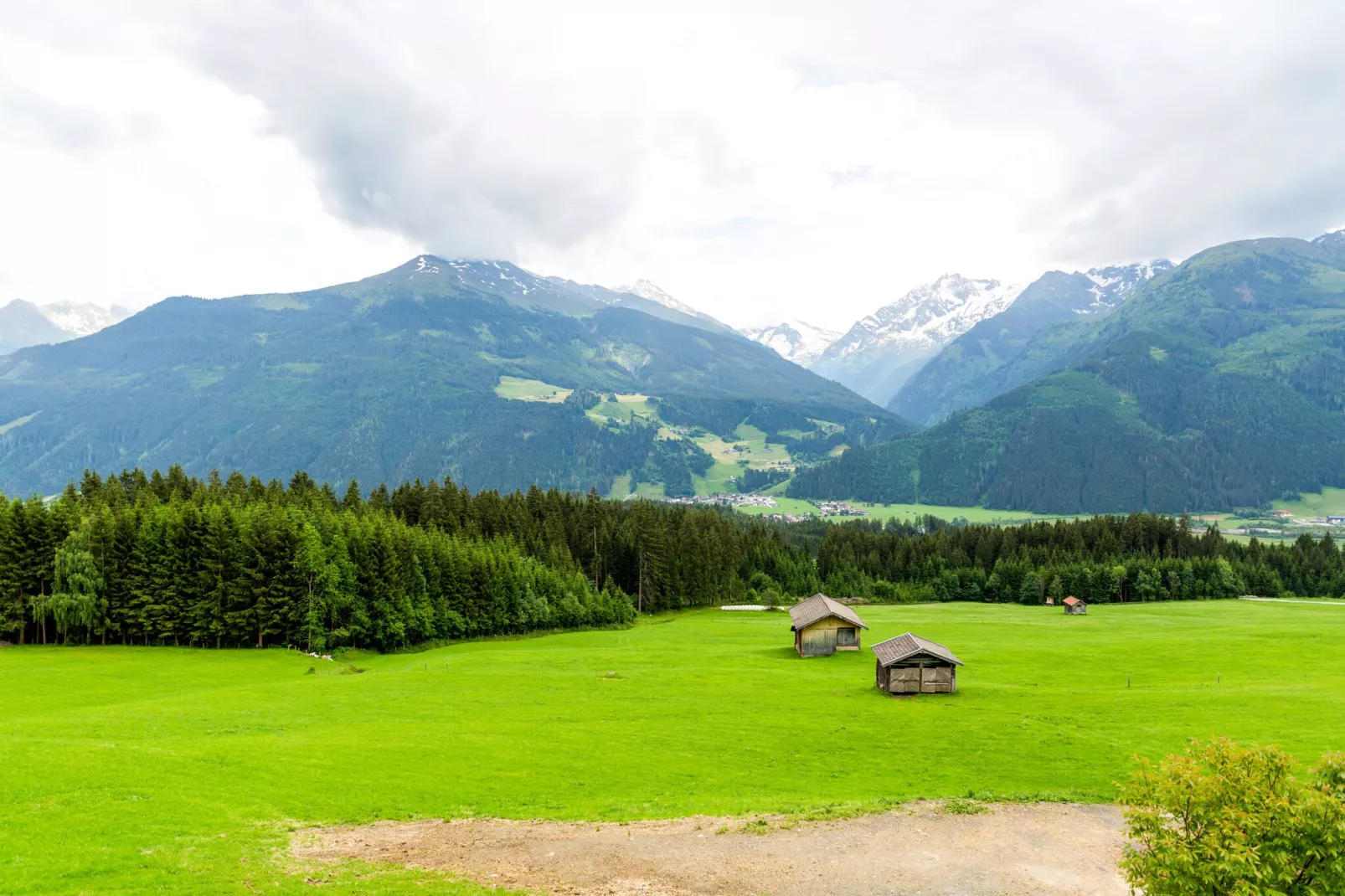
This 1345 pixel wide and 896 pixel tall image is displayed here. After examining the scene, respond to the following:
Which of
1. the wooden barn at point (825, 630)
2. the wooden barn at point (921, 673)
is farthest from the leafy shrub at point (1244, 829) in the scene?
the wooden barn at point (825, 630)

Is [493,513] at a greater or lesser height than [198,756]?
greater

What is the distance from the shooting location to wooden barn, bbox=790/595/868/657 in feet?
278

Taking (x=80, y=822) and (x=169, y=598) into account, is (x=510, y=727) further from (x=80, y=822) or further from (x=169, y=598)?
(x=169, y=598)

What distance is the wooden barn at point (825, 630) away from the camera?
8488 centimetres

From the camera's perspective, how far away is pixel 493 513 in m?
142

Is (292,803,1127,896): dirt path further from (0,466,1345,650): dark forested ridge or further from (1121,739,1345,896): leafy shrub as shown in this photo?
(0,466,1345,650): dark forested ridge

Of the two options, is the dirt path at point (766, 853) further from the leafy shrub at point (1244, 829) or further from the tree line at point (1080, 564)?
the tree line at point (1080, 564)

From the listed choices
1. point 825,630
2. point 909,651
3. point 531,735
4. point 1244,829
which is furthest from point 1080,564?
point 1244,829

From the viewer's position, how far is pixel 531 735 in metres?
46.2

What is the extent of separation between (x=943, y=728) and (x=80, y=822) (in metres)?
46.4

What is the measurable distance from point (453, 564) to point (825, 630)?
52.6 m

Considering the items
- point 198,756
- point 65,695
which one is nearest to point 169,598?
point 65,695

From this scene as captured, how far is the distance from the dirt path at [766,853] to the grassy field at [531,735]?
192cm

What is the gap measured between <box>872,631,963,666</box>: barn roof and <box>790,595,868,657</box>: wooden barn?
20.3 metres
